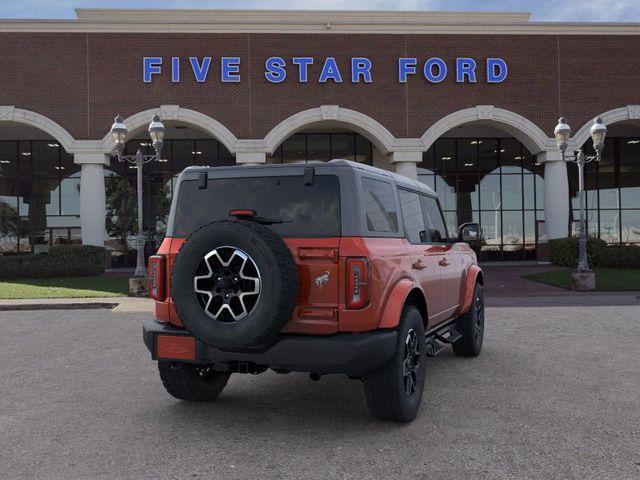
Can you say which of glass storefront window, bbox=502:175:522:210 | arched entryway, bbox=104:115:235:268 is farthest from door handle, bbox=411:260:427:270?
glass storefront window, bbox=502:175:522:210

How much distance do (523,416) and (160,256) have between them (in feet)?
11.1

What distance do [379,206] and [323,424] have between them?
187cm

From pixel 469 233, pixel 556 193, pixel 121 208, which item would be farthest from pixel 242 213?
pixel 121 208

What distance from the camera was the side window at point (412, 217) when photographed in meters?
5.27

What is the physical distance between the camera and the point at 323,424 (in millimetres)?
4664

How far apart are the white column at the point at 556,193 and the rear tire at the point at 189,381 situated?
22162 mm

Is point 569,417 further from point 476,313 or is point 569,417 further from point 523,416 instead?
point 476,313

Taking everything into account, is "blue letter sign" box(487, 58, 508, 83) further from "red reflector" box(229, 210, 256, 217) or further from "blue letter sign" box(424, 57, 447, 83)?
"red reflector" box(229, 210, 256, 217)

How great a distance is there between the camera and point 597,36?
24391 mm

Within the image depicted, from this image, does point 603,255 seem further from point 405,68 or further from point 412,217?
point 412,217

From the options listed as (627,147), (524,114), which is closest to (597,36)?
(524,114)

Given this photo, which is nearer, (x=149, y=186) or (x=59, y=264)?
(x=59, y=264)

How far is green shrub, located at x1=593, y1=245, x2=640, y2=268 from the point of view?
70.5 ft

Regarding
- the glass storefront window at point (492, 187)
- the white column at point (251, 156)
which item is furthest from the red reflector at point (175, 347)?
the glass storefront window at point (492, 187)
